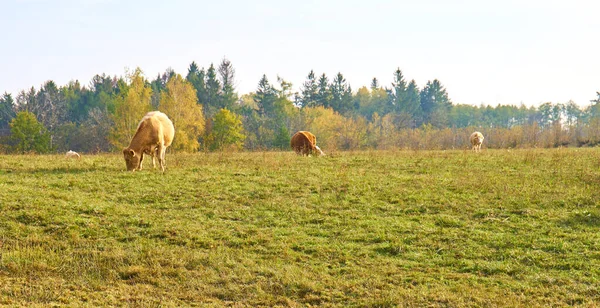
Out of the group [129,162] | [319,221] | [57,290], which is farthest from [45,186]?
[319,221]

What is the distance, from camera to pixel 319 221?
1252cm

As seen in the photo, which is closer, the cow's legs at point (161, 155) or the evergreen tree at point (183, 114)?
the cow's legs at point (161, 155)

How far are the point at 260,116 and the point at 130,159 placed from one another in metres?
76.9

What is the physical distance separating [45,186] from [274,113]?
253 ft

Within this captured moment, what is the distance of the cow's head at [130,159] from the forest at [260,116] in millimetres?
9841

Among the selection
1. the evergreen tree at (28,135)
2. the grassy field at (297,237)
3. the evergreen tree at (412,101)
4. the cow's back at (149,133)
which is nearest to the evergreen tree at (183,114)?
the evergreen tree at (28,135)

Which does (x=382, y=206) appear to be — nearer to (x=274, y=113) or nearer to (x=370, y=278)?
(x=370, y=278)

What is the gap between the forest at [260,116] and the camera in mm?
51166

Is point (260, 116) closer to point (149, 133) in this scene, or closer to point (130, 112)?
point (130, 112)

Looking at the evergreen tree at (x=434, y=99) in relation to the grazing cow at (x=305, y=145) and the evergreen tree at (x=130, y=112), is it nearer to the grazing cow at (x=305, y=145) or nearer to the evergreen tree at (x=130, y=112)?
the evergreen tree at (x=130, y=112)

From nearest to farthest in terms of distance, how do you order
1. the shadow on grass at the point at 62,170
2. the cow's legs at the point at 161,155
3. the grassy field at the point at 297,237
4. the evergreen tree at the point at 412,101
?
1. the grassy field at the point at 297,237
2. the shadow on grass at the point at 62,170
3. the cow's legs at the point at 161,155
4. the evergreen tree at the point at 412,101

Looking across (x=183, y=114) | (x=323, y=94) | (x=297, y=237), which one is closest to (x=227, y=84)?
(x=323, y=94)

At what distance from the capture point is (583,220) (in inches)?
484

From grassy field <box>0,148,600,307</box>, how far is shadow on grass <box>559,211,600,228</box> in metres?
0.07
